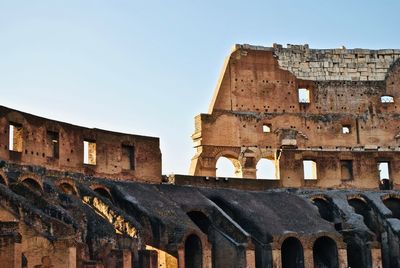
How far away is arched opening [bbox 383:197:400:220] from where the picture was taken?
36312mm

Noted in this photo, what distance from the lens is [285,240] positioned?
31.1 m

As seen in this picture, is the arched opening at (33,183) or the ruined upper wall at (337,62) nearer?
the arched opening at (33,183)

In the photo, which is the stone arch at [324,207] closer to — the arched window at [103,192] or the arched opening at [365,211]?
the arched opening at [365,211]

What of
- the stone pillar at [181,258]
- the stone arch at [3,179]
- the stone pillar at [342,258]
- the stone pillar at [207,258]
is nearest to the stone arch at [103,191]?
the stone pillar at [181,258]

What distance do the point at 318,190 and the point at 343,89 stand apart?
815cm

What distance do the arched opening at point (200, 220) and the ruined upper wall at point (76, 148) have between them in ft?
9.85

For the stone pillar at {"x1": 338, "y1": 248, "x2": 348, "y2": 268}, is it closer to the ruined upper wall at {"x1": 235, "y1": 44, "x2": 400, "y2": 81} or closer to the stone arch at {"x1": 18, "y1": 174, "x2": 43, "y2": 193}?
Result: the stone arch at {"x1": 18, "y1": 174, "x2": 43, "y2": 193}

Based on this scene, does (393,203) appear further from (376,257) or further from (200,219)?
(200,219)

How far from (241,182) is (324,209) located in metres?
4.02

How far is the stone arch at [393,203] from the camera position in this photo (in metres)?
36.3

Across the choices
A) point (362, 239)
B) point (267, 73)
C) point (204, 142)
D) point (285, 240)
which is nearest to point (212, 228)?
point (285, 240)

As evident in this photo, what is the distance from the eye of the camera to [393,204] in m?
36.6

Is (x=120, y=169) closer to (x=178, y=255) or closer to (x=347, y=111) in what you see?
(x=178, y=255)

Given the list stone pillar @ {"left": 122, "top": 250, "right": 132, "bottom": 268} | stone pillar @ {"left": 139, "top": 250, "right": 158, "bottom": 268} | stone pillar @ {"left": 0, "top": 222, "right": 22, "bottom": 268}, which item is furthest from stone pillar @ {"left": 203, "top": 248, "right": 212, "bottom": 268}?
stone pillar @ {"left": 0, "top": 222, "right": 22, "bottom": 268}
